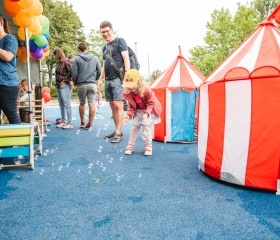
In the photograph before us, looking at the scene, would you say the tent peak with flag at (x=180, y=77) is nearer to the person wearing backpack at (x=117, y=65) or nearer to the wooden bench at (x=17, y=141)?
the person wearing backpack at (x=117, y=65)

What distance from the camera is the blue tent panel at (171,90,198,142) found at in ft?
15.5

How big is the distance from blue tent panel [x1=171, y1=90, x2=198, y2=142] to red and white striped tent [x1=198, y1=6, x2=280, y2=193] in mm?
1849

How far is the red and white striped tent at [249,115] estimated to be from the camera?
238 centimetres

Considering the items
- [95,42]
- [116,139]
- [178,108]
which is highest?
[95,42]

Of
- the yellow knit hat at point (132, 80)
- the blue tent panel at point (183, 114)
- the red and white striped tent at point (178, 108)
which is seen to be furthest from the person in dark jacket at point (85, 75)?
the yellow knit hat at point (132, 80)

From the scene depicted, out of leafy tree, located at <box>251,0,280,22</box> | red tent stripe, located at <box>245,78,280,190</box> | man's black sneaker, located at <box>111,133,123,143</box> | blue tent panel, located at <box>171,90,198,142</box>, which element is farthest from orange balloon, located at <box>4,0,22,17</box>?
leafy tree, located at <box>251,0,280,22</box>

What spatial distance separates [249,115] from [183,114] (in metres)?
2.28

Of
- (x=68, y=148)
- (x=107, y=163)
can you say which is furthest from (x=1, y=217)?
(x=68, y=148)

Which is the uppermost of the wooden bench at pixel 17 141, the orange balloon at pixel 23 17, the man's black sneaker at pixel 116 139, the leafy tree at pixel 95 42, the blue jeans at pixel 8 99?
the leafy tree at pixel 95 42

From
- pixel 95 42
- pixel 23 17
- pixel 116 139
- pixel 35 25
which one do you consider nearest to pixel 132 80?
pixel 116 139

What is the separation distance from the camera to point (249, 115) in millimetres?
2459

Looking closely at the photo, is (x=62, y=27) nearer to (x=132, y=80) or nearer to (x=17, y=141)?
(x=132, y=80)

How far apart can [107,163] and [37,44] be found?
3.57m

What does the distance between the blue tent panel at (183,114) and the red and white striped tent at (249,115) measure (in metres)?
1.85
